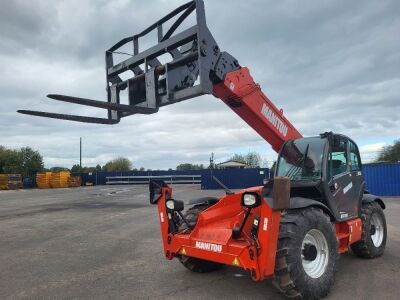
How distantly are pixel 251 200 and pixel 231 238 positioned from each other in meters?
0.67

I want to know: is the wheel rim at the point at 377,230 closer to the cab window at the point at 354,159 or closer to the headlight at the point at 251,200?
the cab window at the point at 354,159

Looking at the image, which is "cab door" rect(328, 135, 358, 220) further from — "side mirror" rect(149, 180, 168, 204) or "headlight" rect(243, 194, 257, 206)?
"side mirror" rect(149, 180, 168, 204)

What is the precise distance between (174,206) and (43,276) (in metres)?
2.46

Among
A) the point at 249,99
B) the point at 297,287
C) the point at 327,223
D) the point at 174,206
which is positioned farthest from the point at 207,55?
the point at 297,287

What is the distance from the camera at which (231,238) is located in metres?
5.32

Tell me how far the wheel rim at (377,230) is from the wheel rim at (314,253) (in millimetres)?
2413

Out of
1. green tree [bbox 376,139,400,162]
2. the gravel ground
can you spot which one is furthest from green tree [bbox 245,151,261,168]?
the gravel ground

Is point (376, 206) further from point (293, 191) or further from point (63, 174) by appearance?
point (63, 174)

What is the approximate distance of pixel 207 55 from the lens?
588 centimetres

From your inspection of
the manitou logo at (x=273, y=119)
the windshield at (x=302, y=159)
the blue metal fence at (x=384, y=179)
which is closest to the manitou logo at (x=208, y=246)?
the windshield at (x=302, y=159)

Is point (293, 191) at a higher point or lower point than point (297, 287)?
higher

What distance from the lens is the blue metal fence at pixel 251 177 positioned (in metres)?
23.8

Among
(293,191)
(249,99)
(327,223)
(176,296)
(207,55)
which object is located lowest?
(176,296)

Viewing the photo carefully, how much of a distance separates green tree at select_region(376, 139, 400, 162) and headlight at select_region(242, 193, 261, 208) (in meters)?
63.1
